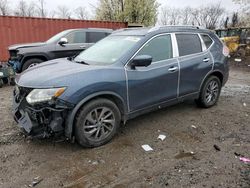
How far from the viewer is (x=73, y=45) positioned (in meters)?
9.20

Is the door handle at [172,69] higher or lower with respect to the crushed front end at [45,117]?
higher

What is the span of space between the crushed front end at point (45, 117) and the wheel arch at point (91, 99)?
67mm

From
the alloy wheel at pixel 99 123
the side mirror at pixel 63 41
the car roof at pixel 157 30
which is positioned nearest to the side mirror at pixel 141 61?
the car roof at pixel 157 30

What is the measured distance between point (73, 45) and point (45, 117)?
6.13 meters

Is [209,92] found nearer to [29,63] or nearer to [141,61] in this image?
[141,61]

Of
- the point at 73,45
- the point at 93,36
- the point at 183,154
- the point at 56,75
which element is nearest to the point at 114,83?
the point at 56,75

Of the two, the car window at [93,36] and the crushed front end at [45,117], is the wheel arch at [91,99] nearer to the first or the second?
the crushed front end at [45,117]

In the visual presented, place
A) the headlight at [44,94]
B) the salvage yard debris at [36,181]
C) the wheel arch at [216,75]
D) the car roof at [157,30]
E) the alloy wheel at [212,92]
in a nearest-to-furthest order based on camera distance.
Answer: the salvage yard debris at [36,181] → the headlight at [44,94] → the car roof at [157,30] → the wheel arch at [216,75] → the alloy wheel at [212,92]

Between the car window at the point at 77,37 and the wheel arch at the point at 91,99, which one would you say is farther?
the car window at the point at 77,37

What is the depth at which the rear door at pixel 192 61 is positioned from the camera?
486 centimetres

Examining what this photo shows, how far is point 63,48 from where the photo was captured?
8953 mm

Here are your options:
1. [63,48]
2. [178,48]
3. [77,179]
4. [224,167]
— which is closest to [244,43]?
[63,48]

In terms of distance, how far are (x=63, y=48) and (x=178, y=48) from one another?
17.1 feet

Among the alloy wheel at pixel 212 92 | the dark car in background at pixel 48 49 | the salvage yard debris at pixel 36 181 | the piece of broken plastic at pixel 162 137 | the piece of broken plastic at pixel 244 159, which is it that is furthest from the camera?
the dark car in background at pixel 48 49
